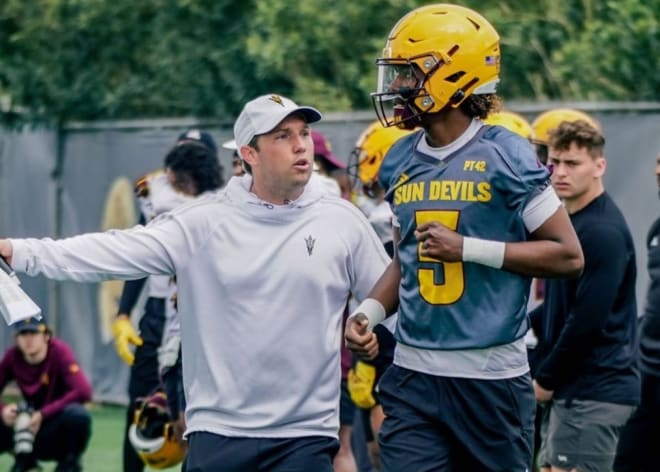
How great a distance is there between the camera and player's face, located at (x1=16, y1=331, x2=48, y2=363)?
1187 centimetres

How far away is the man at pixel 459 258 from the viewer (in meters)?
6.20

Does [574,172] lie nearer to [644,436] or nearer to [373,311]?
[644,436]

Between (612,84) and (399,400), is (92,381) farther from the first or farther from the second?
(399,400)

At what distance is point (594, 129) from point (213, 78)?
9799 millimetres

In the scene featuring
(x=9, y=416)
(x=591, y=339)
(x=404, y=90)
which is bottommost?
(x=9, y=416)

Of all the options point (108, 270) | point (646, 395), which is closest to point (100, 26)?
point (646, 395)

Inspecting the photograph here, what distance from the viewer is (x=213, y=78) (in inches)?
690

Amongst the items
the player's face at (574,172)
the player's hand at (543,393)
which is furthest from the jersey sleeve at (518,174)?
the player's hand at (543,393)

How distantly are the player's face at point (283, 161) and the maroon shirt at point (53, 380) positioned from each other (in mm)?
5486

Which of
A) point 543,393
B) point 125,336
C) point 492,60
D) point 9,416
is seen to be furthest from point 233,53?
point 492,60

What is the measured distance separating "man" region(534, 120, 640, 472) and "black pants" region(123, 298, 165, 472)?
10.5 feet

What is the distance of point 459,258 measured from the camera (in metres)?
6.10

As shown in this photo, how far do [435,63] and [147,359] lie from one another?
4.60m

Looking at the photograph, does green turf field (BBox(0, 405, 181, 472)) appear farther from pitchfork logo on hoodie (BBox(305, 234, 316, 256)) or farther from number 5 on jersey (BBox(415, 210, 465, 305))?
number 5 on jersey (BBox(415, 210, 465, 305))
